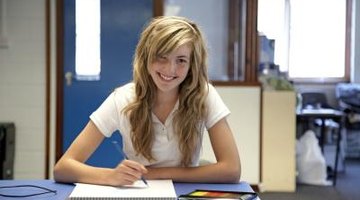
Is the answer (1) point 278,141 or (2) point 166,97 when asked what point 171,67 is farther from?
(1) point 278,141

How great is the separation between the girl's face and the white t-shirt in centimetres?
12

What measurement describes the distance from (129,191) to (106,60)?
2.91 meters

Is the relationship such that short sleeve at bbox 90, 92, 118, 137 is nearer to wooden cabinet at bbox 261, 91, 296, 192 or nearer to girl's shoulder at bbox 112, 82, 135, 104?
girl's shoulder at bbox 112, 82, 135, 104

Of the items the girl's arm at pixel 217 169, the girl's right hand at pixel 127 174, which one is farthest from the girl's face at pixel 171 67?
the girl's right hand at pixel 127 174

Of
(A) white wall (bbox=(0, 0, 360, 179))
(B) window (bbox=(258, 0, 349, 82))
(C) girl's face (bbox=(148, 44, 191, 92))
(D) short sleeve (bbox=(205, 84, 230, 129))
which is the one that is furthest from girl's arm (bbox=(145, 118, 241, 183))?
(B) window (bbox=(258, 0, 349, 82))

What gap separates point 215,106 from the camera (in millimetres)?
1806

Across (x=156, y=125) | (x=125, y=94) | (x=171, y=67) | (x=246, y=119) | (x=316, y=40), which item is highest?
(x=316, y=40)

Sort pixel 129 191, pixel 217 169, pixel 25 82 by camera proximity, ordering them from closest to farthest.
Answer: pixel 129 191 → pixel 217 169 → pixel 25 82

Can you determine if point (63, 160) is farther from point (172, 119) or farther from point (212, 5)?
point (212, 5)

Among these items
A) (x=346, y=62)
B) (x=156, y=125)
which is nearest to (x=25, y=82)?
(x=156, y=125)

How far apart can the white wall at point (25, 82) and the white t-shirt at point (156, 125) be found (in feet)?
8.28

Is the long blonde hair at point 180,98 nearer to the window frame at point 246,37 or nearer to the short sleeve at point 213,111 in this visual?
the short sleeve at point 213,111

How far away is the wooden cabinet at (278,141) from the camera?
425 centimetres

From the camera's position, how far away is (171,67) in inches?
65.5
